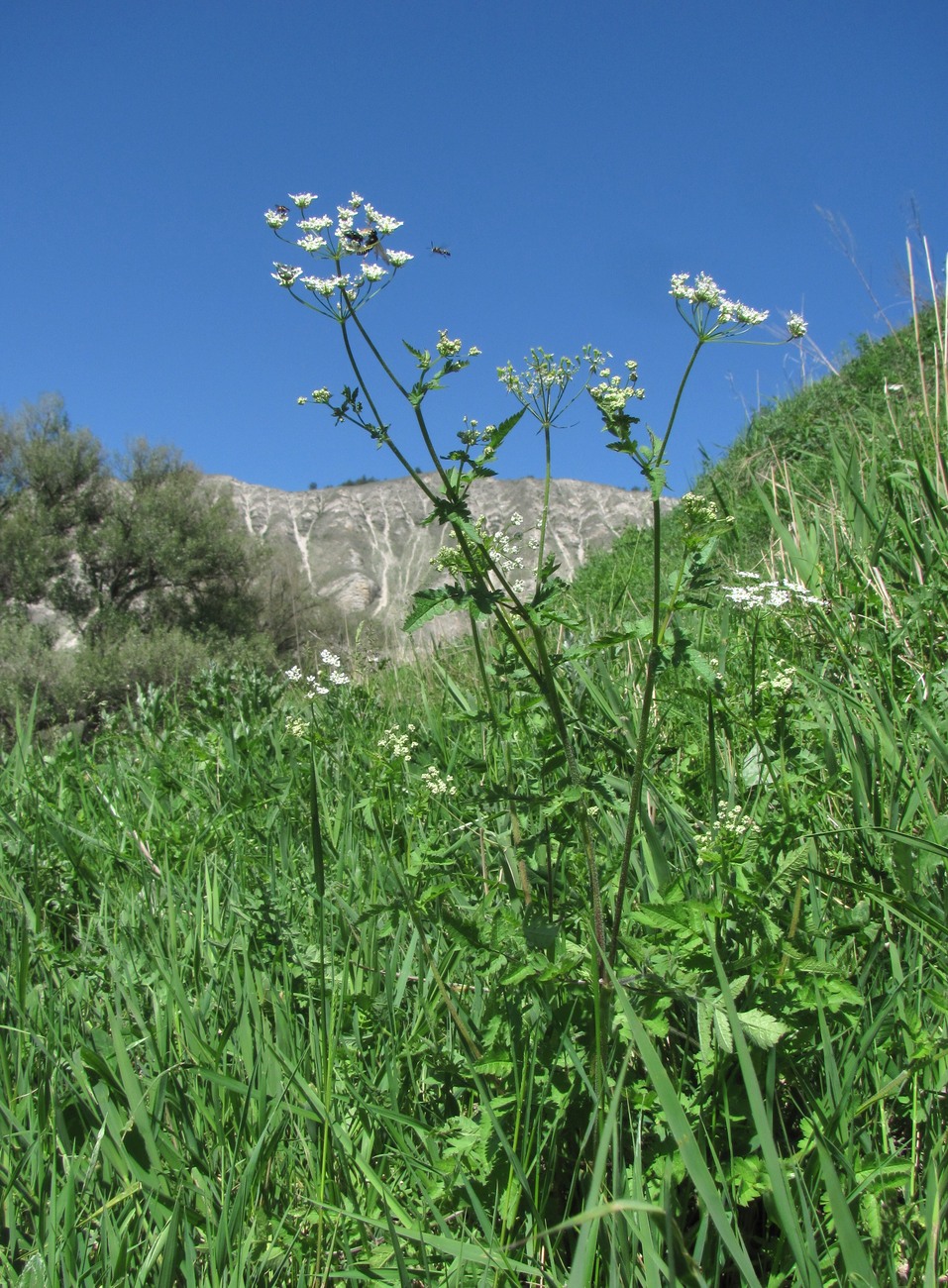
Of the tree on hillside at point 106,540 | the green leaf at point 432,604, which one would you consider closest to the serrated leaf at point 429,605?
the green leaf at point 432,604

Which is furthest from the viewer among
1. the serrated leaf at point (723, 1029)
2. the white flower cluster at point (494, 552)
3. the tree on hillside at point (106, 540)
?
the tree on hillside at point (106, 540)

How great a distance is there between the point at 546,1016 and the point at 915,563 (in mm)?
2396

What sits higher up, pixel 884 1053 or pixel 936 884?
pixel 936 884

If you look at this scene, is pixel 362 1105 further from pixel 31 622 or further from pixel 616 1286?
pixel 31 622

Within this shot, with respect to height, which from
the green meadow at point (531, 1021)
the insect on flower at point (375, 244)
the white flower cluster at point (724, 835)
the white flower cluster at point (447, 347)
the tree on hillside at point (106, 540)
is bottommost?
the green meadow at point (531, 1021)

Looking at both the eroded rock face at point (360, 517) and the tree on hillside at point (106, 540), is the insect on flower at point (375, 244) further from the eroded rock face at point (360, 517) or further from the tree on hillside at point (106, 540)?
the eroded rock face at point (360, 517)

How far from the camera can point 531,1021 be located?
1472 mm

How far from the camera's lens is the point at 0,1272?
1.26 meters

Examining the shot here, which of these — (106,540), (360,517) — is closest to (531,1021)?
(106,540)


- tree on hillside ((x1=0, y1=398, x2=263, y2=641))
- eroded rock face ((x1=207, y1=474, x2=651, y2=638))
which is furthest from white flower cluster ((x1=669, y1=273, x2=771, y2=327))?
eroded rock face ((x1=207, y1=474, x2=651, y2=638))

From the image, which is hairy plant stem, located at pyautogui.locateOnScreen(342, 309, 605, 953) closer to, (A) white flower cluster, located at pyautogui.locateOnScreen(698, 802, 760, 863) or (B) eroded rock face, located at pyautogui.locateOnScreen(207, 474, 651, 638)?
(A) white flower cluster, located at pyautogui.locateOnScreen(698, 802, 760, 863)

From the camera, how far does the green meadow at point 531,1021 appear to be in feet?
3.98

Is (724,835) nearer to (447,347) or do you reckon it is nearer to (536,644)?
(536,644)

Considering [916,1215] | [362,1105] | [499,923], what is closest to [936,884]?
[916,1215]
